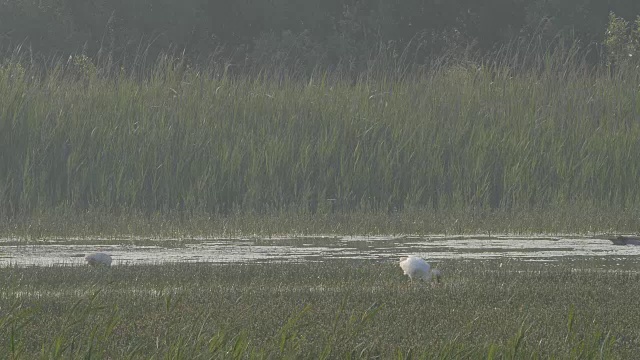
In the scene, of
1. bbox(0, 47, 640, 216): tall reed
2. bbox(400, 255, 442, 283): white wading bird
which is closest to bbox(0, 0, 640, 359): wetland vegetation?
bbox(0, 47, 640, 216): tall reed

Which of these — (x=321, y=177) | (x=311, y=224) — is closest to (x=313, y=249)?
(x=311, y=224)

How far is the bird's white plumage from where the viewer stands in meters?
9.92

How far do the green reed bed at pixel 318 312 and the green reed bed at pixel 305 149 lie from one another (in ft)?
17.6

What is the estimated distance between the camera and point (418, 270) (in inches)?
392

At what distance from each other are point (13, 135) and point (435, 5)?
16741 mm

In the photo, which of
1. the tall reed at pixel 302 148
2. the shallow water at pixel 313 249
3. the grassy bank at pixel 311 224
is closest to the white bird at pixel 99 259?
the shallow water at pixel 313 249

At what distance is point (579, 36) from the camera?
30.5 m

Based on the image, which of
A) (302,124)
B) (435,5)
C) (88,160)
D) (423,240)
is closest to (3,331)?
(423,240)

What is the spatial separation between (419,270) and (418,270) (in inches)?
0.4

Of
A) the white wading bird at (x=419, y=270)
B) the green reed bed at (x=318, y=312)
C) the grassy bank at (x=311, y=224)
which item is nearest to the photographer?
the green reed bed at (x=318, y=312)

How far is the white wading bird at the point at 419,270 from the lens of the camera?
9.92 metres

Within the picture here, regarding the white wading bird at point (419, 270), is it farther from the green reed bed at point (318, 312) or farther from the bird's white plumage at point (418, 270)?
the green reed bed at point (318, 312)

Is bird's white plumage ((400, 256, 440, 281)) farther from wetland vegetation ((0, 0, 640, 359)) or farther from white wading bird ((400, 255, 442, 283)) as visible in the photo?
wetland vegetation ((0, 0, 640, 359))

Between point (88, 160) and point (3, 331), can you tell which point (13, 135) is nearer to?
point (88, 160)
